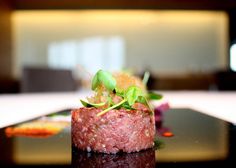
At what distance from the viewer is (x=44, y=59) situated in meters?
4.92

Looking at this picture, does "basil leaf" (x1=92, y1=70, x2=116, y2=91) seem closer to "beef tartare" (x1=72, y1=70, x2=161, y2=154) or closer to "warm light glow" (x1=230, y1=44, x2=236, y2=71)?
"beef tartare" (x1=72, y1=70, x2=161, y2=154)

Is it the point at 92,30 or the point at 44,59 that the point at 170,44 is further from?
the point at 44,59

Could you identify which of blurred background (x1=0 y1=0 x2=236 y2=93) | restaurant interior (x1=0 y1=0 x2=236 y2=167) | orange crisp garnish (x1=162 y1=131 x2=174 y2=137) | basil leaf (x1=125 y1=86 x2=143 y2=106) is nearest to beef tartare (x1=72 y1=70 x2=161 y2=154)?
basil leaf (x1=125 y1=86 x2=143 y2=106)

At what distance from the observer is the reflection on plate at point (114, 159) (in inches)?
21.3

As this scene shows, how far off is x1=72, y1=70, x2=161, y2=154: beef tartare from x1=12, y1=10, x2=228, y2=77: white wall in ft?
13.7

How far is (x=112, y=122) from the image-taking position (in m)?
0.65

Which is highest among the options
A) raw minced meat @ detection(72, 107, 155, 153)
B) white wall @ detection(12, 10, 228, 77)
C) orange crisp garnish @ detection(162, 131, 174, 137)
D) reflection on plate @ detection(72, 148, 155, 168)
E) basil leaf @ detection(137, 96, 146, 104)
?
white wall @ detection(12, 10, 228, 77)

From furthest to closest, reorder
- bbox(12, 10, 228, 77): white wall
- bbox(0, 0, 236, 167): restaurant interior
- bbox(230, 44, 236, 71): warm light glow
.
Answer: bbox(12, 10, 228, 77): white wall → bbox(230, 44, 236, 71): warm light glow → bbox(0, 0, 236, 167): restaurant interior

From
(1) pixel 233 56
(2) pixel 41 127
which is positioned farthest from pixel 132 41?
(2) pixel 41 127

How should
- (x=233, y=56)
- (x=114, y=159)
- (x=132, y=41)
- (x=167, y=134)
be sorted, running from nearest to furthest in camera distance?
(x=114, y=159) → (x=167, y=134) → (x=233, y=56) → (x=132, y=41)

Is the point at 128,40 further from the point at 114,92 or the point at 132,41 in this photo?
the point at 114,92

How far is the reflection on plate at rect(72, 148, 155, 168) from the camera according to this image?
0.54 m

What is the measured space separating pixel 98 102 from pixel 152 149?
0.40ft

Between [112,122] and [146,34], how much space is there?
4366mm
